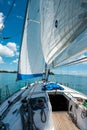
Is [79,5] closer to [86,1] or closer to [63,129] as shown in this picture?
[86,1]

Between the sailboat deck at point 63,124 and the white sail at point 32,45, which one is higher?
the white sail at point 32,45

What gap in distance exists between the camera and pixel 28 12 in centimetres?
1165

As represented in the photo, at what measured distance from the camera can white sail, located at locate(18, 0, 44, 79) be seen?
10.8m

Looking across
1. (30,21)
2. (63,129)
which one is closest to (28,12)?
(30,21)

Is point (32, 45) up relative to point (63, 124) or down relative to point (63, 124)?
up

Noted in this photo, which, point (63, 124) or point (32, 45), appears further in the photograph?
point (32, 45)

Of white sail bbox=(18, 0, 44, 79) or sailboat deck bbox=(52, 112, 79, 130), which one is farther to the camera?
white sail bbox=(18, 0, 44, 79)

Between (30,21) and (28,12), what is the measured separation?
647 millimetres

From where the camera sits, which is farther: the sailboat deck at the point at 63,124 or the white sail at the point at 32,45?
the white sail at the point at 32,45

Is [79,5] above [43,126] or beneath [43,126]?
above

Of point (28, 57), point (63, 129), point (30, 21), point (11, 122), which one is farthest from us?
point (30, 21)

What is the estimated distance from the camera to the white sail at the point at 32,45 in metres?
10.8

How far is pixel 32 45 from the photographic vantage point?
11.8 meters

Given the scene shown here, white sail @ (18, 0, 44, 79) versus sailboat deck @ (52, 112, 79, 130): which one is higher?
white sail @ (18, 0, 44, 79)
